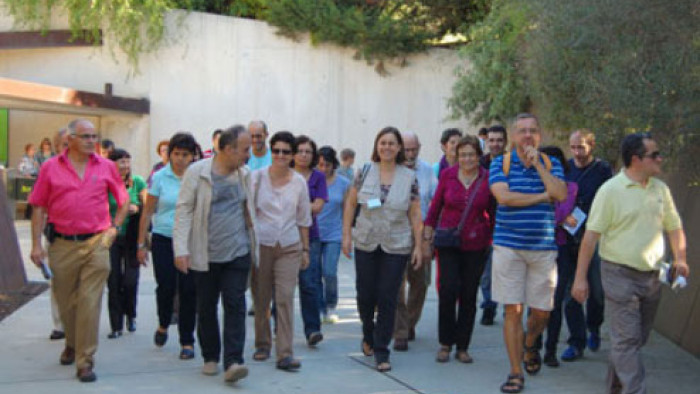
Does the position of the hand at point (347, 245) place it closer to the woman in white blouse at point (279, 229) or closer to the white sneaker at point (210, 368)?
the woman in white blouse at point (279, 229)

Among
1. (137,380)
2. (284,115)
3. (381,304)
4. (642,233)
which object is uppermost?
(284,115)

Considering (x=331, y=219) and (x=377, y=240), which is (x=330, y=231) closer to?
(x=331, y=219)

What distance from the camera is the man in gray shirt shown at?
6.44 m

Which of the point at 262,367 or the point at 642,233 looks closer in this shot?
the point at 642,233

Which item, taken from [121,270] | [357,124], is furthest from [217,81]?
[121,270]

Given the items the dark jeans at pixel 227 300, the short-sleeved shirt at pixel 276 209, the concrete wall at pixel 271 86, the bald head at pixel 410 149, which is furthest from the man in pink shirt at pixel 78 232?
the concrete wall at pixel 271 86

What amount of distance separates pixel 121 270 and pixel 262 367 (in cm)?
193

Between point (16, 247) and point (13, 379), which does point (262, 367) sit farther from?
point (16, 247)

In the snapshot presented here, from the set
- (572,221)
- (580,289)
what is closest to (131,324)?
(572,221)

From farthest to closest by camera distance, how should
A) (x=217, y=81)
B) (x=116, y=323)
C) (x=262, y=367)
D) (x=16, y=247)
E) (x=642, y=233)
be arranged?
(x=217, y=81) → (x=16, y=247) → (x=116, y=323) → (x=262, y=367) → (x=642, y=233)

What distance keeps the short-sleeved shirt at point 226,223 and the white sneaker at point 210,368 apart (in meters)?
0.85

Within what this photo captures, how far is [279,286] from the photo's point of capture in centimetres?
714

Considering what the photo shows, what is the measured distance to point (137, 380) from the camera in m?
6.66

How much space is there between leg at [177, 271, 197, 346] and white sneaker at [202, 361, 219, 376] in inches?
22.9
